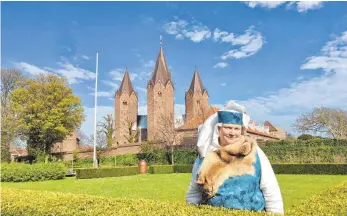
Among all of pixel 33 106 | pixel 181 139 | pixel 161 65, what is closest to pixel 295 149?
pixel 181 139

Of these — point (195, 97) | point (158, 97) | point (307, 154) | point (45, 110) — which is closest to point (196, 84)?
point (195, 97)

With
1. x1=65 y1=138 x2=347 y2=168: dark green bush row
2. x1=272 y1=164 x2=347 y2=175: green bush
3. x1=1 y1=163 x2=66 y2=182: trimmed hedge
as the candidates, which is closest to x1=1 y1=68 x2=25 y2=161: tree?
x1=1 y1=163 x2=66 y2=182: trimmed hedge

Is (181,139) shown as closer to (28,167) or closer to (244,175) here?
(28,167)

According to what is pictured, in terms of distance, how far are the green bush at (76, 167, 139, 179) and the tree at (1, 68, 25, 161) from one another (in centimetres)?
1246

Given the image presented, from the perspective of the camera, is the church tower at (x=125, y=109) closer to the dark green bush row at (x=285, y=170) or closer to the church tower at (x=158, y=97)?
the church tower at (x=158, y=97)

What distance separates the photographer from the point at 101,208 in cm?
420

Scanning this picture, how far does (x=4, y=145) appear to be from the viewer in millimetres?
29656

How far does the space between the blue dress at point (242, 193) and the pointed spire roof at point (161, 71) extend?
4640 cm

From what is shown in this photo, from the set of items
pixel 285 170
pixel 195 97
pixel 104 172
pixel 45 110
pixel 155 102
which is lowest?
pixel 285 170

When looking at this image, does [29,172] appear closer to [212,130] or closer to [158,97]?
[212,130]

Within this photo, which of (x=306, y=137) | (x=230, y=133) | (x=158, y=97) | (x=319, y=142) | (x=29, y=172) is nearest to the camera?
(x=230, y=133)

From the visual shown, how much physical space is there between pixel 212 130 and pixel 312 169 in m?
18.8

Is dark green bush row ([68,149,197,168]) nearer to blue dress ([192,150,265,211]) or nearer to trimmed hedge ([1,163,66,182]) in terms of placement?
trimmed hedge ([1,163,66,182])

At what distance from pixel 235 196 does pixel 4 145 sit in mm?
30859
